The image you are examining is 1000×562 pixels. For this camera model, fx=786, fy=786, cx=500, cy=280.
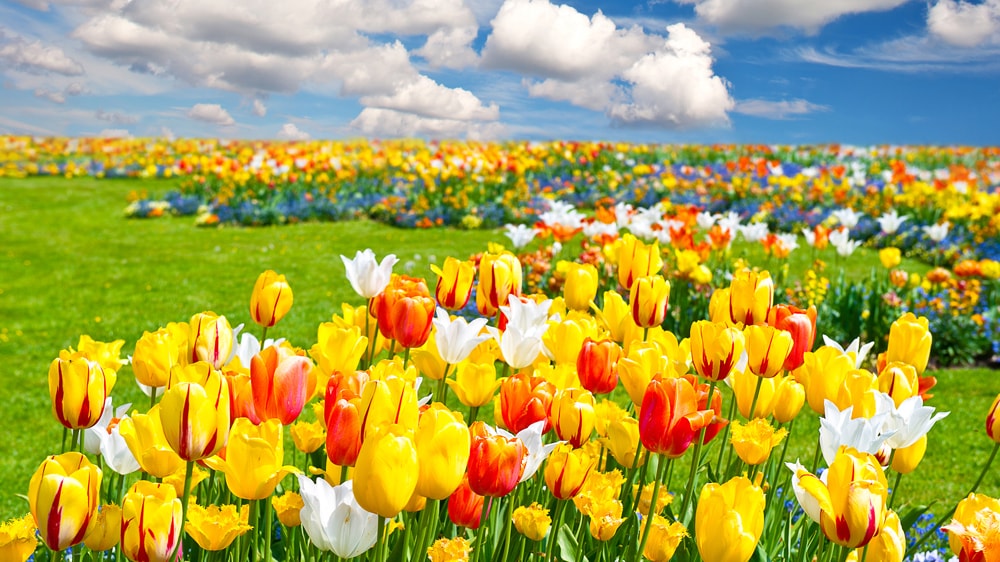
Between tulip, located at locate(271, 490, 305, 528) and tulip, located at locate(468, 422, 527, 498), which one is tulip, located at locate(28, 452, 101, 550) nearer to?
tulip, located at locate(271, 490, 305, 528)

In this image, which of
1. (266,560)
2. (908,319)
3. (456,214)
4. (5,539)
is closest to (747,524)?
(266,560)

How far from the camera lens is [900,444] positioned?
1.81 m

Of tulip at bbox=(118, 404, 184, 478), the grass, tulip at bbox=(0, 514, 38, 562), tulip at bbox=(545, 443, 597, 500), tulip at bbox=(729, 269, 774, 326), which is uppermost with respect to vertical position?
tulip at bbox=(729, 269, 774, 326)

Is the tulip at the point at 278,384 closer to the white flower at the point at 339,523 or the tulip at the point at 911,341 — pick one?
the white flower at the point at 339,523

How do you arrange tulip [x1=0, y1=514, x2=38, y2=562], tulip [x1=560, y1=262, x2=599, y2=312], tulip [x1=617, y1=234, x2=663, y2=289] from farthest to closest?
1. tulip [x1=617, y1=234, x2=663, y2=289]
2. tulip [x1=560, y1=262, x2=599, y2=312]
3. tulip [x1=0, y1=514, x2=38, y2=562]

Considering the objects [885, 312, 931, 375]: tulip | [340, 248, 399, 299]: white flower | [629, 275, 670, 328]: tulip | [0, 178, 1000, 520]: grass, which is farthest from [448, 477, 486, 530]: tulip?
[0, 178, 1000, 520]: grass

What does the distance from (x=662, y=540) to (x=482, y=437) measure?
518mm

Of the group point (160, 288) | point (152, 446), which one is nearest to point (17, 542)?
point (152, 446)

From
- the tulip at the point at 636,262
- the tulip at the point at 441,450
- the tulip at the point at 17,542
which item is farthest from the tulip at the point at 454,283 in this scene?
the tulip at the point at 17,542

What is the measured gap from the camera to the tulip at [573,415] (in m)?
1.75

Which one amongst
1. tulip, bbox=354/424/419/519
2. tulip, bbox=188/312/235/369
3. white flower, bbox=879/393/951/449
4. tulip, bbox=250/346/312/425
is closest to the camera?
tulip, bbox=354/424/419/519

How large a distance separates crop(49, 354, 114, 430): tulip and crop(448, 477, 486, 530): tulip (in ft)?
2.65

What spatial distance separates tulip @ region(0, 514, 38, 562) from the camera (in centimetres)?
142

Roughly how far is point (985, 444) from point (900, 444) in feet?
15.0
